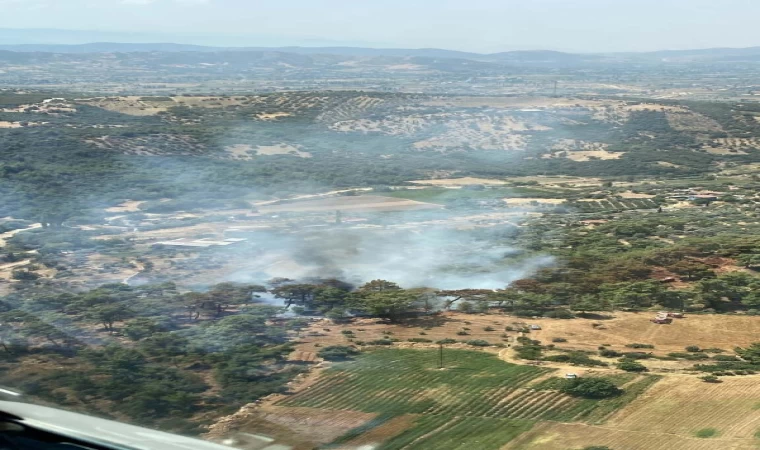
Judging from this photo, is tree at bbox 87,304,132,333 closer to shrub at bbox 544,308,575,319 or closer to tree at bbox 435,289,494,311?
tree at bbox 435,289,494,311

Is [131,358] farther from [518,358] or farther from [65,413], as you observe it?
[65,413]

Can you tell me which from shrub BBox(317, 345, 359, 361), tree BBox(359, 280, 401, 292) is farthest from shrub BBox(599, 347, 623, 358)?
tree BBox(359, 280, 401, 292)

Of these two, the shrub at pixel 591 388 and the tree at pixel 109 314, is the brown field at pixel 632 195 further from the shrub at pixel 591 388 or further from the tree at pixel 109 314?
the tree at pixel 109 314

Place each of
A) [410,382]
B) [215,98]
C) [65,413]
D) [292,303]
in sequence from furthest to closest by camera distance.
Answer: [215,98] → [292,303] → [410,382] → [65,413]

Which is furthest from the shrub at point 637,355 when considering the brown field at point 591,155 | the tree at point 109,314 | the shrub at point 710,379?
the brown field at point 591,155

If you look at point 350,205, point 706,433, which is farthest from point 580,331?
point 350,205

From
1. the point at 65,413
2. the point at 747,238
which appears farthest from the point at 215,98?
the point at 65,413
